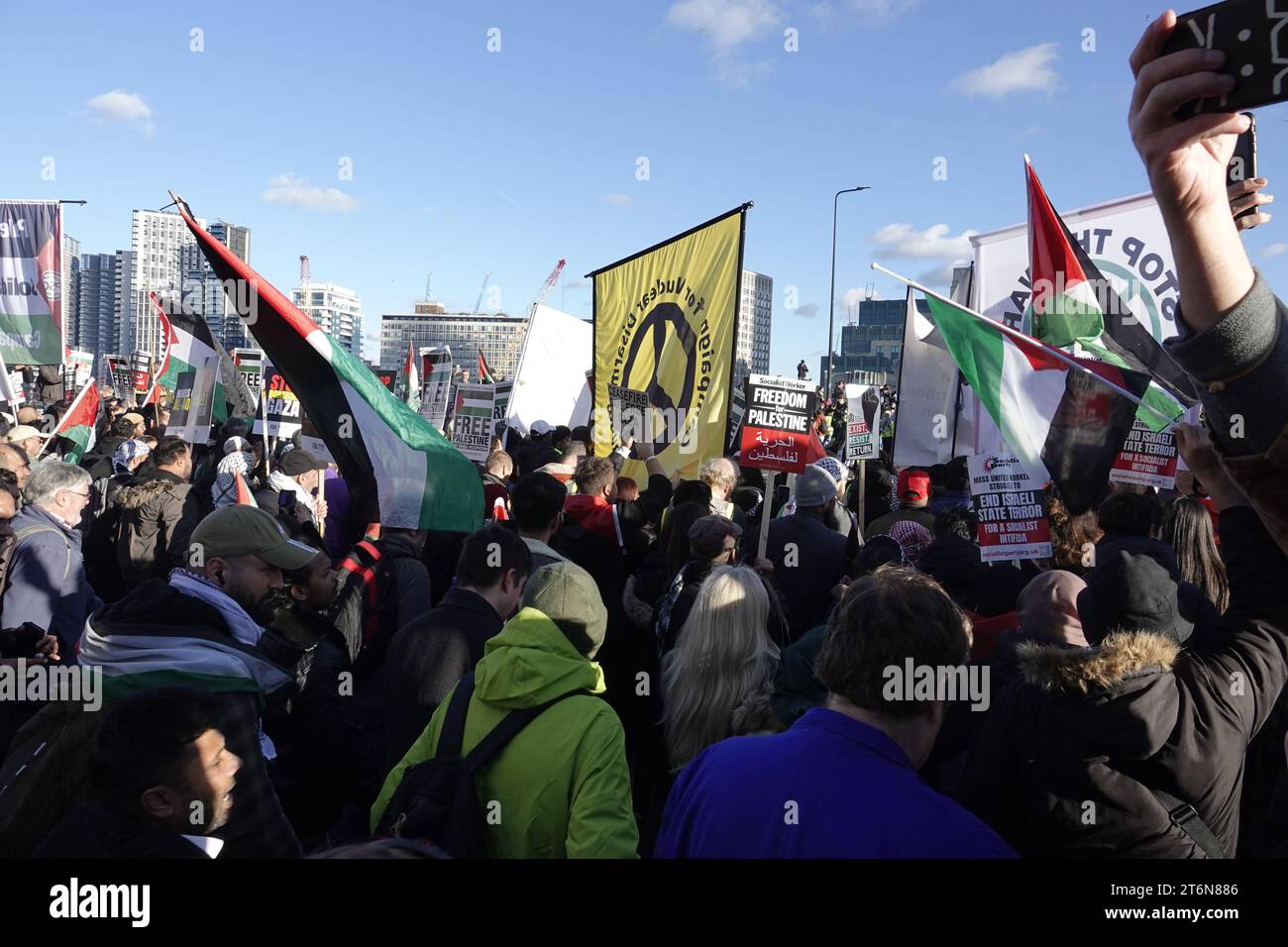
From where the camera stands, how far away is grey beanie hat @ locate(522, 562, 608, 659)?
3452 mm

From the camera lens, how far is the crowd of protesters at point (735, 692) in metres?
1.99

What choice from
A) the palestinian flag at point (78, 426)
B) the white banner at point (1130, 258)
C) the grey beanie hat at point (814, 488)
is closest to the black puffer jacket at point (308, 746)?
the grey beanie hat at point (814, 488)

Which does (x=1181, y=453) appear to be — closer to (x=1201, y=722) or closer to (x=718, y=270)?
(x=1201, y=722)

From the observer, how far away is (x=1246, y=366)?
1.22m

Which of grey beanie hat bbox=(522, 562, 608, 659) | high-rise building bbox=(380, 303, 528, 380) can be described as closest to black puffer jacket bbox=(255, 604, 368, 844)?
grey beanie hat bbox=(522, 562, 608, 659)

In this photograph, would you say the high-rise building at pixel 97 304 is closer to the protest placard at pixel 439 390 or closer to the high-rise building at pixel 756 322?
the high-rise building at pixel 756 322

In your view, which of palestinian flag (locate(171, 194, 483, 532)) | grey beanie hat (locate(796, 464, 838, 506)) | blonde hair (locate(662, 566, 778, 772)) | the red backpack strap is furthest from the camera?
grey beanie hat (locate(796, 464, 838, 506))

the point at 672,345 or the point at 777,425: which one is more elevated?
the point at 672,345

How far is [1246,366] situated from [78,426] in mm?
13228

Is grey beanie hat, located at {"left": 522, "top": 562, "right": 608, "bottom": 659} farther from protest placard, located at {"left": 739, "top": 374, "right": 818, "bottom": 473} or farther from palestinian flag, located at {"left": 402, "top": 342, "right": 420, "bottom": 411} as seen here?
palestinian flag, located at {"left": 402, "top": 342, "right": 420, "bottom": 411}

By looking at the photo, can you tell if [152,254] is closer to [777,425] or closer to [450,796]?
[777,425]

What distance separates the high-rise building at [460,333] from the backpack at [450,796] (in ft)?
558

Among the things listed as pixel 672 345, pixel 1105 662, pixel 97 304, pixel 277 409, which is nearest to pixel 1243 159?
pixel 1105 662

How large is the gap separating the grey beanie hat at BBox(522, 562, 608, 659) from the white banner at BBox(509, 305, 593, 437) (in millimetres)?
11899
